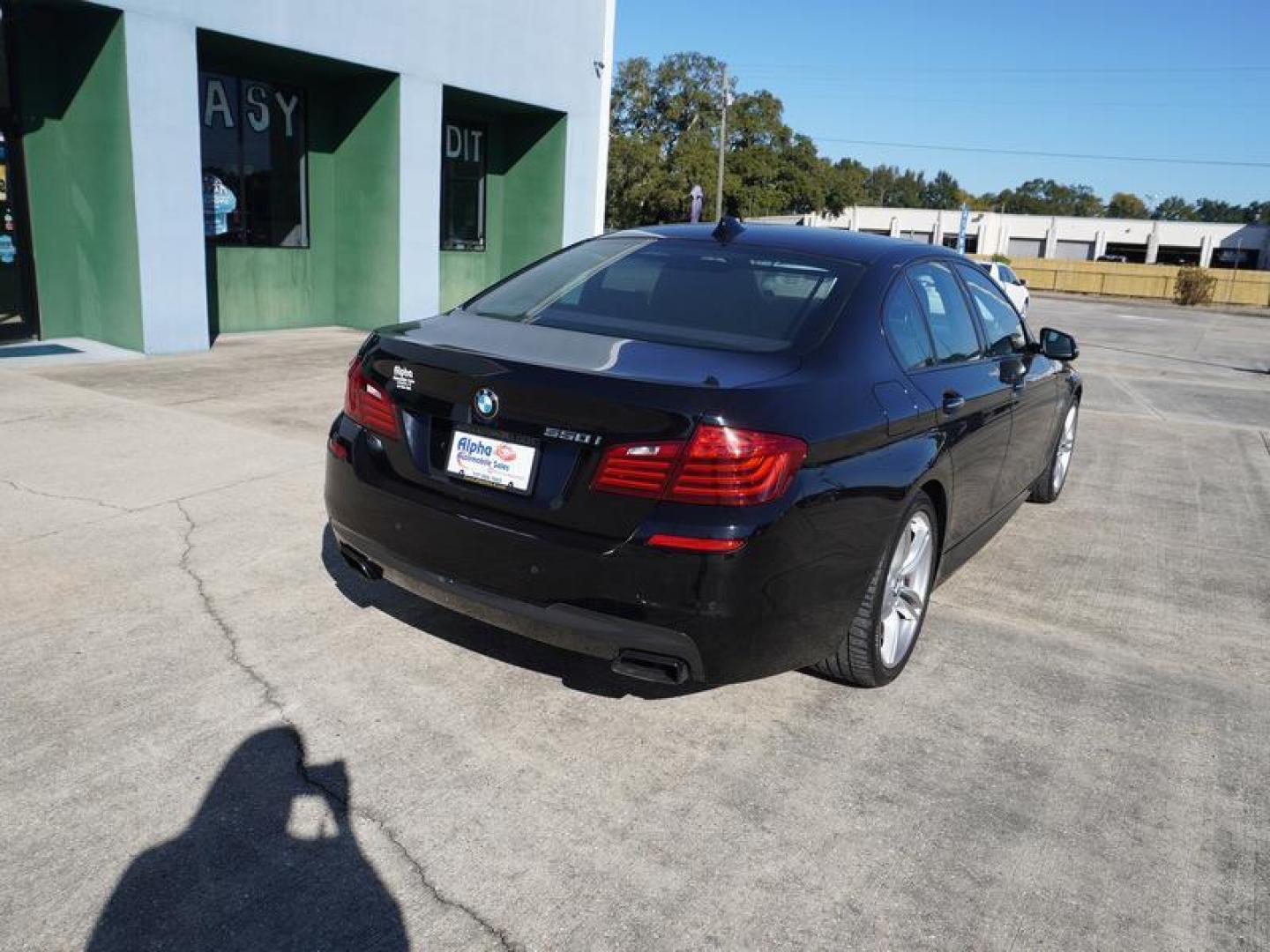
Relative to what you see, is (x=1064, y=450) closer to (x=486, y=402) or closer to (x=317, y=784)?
(x=486, y=402)

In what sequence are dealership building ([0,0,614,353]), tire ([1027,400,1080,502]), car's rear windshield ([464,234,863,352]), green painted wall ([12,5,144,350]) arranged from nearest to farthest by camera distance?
→ 1. car's rear windshield ([464,234,863,352])
2. tire ([1027,400,1080,502])
3. green painted wall ([12,5,144,350])
4. dealership building ([0,0,614,353])

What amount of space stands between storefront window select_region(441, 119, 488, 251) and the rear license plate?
1307 centimetres

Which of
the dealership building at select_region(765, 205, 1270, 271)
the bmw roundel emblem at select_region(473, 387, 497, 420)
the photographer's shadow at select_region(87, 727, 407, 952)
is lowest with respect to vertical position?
the photographer's shadow at select_region(87, 727, 407, 952)

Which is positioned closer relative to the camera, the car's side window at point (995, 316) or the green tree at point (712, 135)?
the car's side window at point (995, 316)

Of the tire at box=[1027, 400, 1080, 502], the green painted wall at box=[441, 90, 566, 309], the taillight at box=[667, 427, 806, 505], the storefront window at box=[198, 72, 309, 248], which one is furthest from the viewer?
the green painted wall at box=[441, 90, 566, 309]

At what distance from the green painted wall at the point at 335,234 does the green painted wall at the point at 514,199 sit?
2.10 metres

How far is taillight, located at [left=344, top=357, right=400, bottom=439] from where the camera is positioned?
3229mm

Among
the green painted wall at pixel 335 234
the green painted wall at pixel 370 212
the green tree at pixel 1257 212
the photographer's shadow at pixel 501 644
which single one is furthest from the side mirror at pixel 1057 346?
the green tree at pixel 1257 212

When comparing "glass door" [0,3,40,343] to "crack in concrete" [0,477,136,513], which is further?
"glass door" [0,3,40,343]

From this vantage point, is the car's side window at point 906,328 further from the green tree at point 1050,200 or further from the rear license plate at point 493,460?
the green tree at point 1050,200

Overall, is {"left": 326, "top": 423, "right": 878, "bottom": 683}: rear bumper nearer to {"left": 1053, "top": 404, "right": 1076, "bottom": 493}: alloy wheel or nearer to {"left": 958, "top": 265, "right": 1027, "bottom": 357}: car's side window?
{"left": 958, "top": 265, "right": 1027, "bottom": 357}: car's side window

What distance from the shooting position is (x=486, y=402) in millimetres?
2916

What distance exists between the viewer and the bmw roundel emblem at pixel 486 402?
2.90m

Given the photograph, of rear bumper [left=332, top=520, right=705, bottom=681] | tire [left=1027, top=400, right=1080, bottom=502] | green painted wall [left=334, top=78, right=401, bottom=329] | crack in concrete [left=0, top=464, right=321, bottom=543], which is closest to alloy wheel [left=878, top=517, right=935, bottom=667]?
rear bumper [left=332, top=520, right=705, bottom=681]
